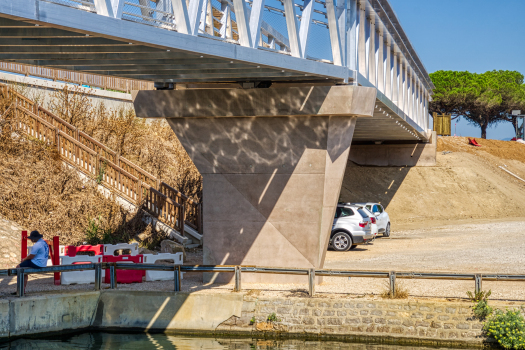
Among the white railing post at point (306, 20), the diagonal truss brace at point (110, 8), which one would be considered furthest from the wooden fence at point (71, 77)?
the diagonal truss brace at point (110, 8)

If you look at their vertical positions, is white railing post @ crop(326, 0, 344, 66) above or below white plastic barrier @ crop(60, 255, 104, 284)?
above

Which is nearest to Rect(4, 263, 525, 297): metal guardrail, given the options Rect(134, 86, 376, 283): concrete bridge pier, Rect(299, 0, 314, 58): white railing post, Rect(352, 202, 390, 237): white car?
Rect(134, 86, 376, 283): concrete bridge pier

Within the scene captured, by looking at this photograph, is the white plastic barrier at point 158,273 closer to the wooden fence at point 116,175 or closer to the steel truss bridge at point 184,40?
the steel truss bridge at point 184,40

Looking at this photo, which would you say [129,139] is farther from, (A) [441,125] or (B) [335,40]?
(A) [441,125]

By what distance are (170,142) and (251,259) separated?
687 inches

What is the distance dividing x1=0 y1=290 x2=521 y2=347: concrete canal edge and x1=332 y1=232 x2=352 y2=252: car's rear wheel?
8.93 metres

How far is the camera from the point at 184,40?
791 centimetres

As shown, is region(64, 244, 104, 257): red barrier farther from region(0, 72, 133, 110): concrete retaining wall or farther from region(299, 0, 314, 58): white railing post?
region(0, 72, 133, 110): concrete retaining wall

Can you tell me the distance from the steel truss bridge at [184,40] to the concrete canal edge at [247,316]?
4.46m

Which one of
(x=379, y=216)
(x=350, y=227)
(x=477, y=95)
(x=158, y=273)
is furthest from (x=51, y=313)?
(x=477, y=95)

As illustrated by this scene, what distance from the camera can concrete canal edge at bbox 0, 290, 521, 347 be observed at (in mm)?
10258

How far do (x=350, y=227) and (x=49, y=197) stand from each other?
10.3 m

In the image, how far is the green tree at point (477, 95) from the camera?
6806cm

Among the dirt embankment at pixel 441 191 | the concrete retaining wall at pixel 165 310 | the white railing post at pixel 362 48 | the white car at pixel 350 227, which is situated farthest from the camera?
the dirt embankment at pixel 441 191
